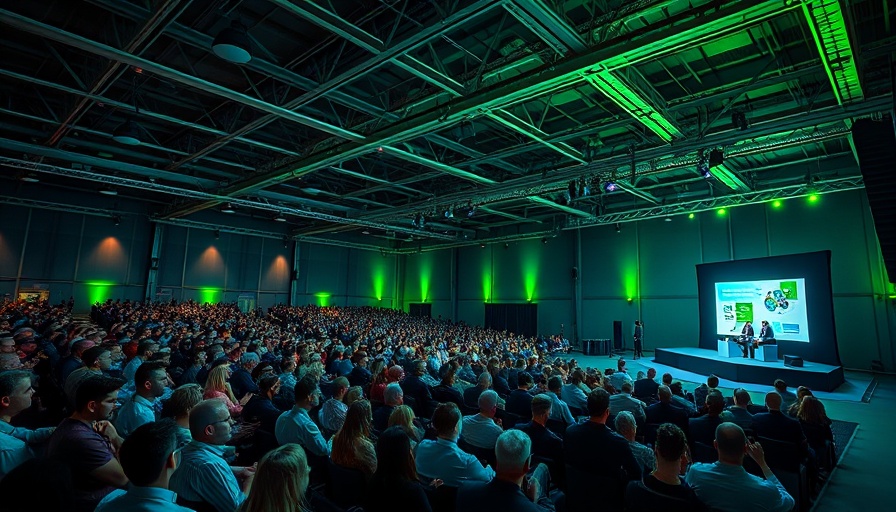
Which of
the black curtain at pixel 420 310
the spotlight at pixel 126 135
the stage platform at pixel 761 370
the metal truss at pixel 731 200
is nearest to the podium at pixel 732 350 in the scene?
the stage platform at pixel 761 370

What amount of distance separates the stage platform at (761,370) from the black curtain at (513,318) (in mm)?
8438

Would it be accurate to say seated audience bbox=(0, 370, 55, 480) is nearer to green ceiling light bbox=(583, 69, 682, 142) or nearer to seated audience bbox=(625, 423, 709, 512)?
seated audience bbox=(625, 423, 709, 512)

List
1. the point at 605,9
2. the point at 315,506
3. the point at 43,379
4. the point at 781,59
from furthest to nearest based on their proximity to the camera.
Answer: the point at 781,59
the point at 605,9
the point at 43,379
the point at 315,506

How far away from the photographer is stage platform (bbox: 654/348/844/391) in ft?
33.0

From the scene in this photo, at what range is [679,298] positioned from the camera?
56.2ft

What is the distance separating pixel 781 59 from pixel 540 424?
857 cm

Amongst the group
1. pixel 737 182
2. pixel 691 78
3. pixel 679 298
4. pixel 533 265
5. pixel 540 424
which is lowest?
pixel 540 424

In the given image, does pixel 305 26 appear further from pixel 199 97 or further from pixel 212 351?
pixel 212 351

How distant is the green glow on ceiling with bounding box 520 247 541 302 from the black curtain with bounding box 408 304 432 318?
6893 millimetres

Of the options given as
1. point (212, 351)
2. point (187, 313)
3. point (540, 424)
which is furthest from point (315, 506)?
point (187, 313)

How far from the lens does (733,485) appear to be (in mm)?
2596

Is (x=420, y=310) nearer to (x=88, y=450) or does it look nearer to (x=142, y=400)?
(x=142, y=400)

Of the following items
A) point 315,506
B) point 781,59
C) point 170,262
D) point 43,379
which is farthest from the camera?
point 170,262

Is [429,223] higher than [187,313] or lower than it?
higher
